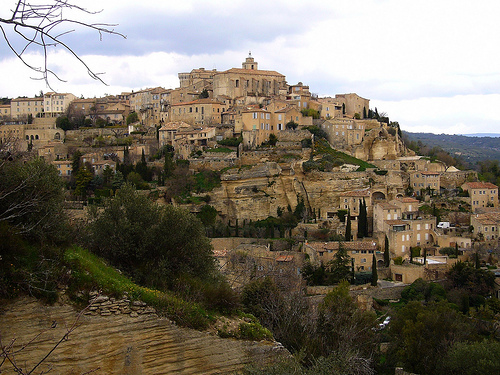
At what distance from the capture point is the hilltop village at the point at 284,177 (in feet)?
115

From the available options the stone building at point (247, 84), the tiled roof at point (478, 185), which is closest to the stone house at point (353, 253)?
the tiled roof at point (478, 185)

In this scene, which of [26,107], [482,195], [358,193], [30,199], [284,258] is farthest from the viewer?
[26,107]

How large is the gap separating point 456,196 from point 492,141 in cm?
17469

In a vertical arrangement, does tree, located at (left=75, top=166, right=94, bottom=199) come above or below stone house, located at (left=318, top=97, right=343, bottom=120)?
below

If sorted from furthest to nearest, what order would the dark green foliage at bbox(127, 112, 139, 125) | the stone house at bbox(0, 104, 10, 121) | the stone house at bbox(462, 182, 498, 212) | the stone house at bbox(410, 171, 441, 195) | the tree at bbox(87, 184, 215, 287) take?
the stone house at bbox(0, 104, 10, 121), the dark green foliage at bbox(127, 112, 139, 125), the stone house at bbox(410, 171, 441, 195), the stone house at bbox(462, 182, 498, 212), the tree at bbox(87, 184, 215, 287)

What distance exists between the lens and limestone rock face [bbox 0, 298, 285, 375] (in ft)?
28.9

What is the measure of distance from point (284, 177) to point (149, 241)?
28.3 meters

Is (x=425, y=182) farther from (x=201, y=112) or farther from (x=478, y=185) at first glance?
(x=201, y=112)

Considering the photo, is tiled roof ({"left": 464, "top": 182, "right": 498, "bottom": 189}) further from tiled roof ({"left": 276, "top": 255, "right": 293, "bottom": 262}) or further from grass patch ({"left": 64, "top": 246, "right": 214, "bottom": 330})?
grass patch ({"left": 64, "top": 246, "right": 214, "bottom": 330})

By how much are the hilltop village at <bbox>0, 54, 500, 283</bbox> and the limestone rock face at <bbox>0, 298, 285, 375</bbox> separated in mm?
18849

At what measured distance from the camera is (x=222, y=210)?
4175 centimetres

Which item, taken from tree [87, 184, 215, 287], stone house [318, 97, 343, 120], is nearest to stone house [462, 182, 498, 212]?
stone house [318, 97, 343, 120]

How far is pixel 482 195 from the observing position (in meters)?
41.5

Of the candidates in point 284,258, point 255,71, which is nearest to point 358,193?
point 284,258
